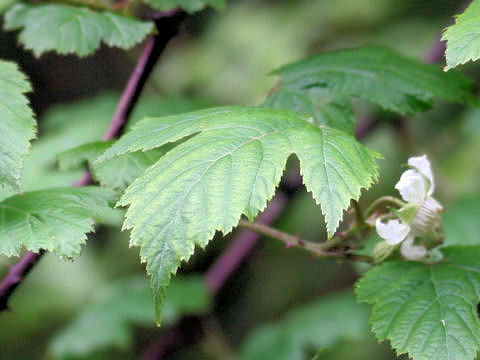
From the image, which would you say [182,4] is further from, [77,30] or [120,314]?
[120,314]

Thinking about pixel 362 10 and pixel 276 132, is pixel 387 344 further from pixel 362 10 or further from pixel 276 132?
pixel 276 132

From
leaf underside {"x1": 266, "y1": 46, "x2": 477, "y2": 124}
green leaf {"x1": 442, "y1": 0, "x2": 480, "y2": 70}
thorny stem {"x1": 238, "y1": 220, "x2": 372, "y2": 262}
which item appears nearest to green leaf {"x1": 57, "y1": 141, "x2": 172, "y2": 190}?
thorny stem {"x1": 238, "y1": 220, "x2": 372, "y2": 262}

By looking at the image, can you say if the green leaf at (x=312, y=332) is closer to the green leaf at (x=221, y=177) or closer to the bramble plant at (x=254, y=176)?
the bramble plant at (x=254, y=176)

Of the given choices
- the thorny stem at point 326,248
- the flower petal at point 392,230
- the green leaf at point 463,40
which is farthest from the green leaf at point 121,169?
the green leaf at point 463,40

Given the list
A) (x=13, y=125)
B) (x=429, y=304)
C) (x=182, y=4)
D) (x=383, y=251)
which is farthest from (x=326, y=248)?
(x=182, y=4)

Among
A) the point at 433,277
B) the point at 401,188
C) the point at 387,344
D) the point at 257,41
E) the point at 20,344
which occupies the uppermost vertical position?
the point at 401,188

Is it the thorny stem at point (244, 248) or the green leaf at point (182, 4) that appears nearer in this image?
the green leaf at point (182, 4)

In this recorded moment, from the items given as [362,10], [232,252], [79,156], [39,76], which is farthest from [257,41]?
[79,156]
